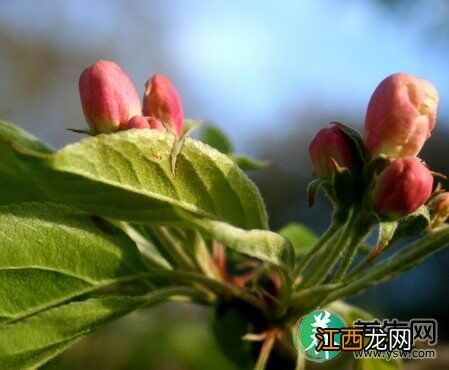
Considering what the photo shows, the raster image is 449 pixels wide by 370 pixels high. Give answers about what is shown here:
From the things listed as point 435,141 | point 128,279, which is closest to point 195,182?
point 128,279

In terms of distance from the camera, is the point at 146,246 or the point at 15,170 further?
the point at 146,246

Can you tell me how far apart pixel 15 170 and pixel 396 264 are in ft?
1.24

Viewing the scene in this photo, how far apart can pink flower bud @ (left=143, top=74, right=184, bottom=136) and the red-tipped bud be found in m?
0.28

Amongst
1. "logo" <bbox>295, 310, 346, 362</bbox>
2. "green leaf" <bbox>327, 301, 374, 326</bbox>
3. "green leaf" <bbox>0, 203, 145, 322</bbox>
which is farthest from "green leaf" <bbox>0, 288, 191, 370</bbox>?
"green leaf" <bbox>327, 301, 374, 326</bbox>

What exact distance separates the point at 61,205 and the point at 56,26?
12653mm

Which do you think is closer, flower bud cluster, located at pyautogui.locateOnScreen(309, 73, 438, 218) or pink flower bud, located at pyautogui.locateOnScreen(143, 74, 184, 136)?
flower bud cluster, located at pyautogui.locateOnScreen(309, 73, 438, 218)

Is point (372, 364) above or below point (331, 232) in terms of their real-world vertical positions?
below

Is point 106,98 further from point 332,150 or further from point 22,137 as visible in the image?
point 332,150

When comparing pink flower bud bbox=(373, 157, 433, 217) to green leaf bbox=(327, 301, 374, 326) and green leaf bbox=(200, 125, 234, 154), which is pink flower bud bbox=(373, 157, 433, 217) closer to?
green leaf bbox=(327, 301, 374, 326)

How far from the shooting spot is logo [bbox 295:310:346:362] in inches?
40.0

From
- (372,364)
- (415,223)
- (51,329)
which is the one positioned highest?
(415,223)

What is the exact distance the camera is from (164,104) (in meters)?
0.97

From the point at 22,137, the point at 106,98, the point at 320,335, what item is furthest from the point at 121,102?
the point at 320,335

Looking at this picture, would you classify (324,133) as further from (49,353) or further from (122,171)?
(49,353)
